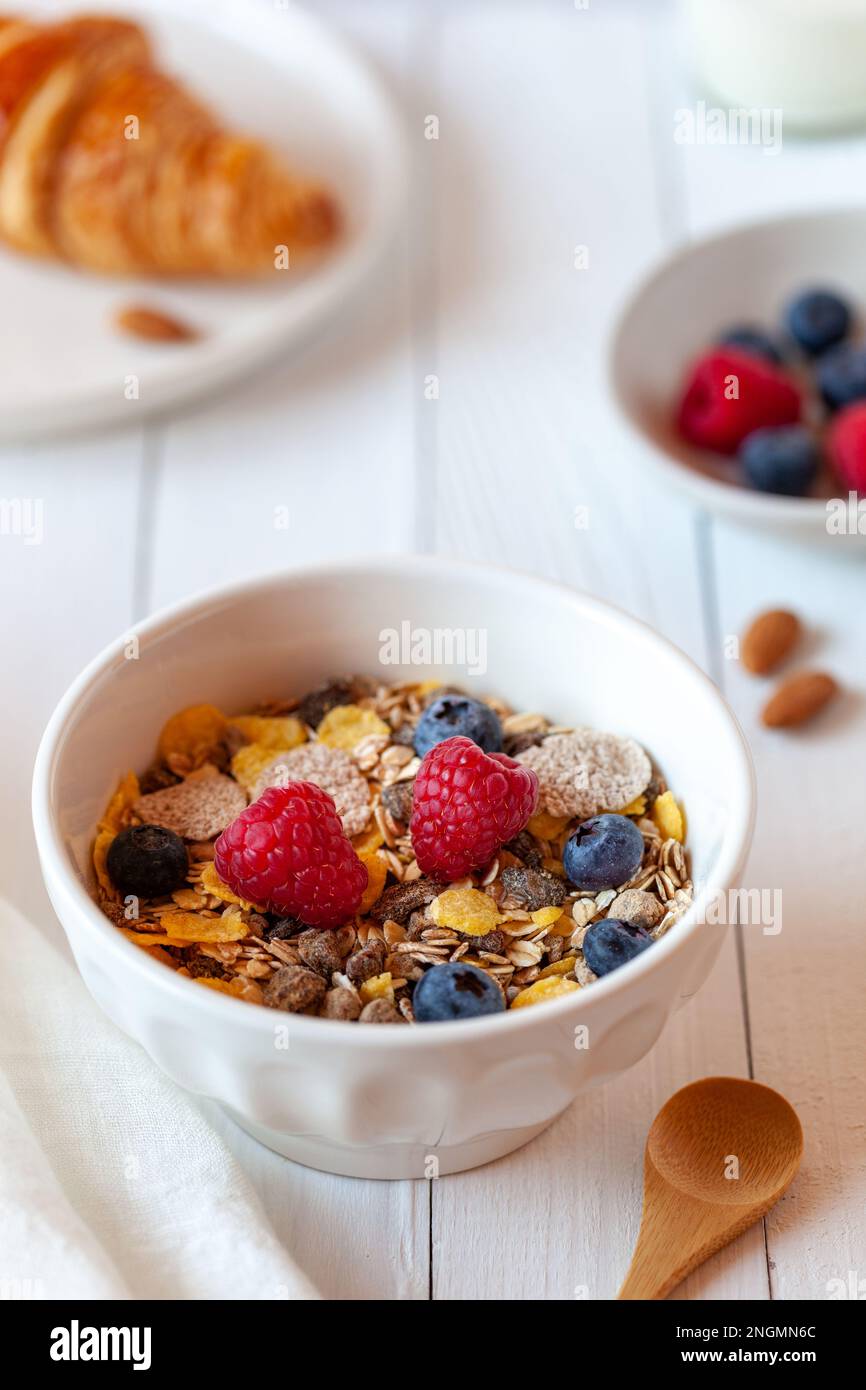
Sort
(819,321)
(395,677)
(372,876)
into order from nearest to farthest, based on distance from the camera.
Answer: (372,876) < (395,677) < (819,321)

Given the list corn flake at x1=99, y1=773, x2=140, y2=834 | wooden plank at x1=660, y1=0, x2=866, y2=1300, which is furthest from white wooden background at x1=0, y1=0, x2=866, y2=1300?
corn flake at x1=99, y1=773, x2=140, y2=834

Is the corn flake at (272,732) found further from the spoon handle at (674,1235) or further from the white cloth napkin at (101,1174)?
the spoon handle at (674,1235)

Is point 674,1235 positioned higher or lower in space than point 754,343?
lower

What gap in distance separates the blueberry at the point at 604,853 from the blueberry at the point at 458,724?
9 centimetres

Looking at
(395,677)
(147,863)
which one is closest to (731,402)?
(395,677)

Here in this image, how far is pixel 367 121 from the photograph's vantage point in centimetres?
159

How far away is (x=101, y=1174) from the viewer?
2.69ft

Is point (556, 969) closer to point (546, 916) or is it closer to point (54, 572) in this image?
point (546, 916)

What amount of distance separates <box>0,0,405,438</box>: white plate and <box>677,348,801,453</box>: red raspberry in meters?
0.36

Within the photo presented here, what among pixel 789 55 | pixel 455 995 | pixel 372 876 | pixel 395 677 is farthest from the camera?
A: pixel 789 55

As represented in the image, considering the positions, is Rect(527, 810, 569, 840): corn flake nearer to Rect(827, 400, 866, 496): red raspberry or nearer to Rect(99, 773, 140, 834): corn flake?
Rect(99, 773, 140, 834): corn flake

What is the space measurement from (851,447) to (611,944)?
0.63 m

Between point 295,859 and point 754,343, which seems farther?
point 754,343

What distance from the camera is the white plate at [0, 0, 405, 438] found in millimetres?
1349
